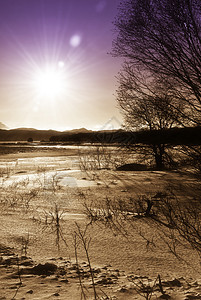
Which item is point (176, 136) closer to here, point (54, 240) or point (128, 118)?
point (128, 118)

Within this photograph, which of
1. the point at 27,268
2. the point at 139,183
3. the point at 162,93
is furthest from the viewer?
the point at 139,183

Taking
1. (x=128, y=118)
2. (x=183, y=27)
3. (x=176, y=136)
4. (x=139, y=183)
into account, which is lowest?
(x=139, y=183)

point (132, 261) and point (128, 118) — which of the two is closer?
point (132, 261)

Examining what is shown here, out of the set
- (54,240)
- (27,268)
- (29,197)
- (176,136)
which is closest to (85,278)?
(27,268)

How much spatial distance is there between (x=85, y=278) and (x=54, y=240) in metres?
0.93

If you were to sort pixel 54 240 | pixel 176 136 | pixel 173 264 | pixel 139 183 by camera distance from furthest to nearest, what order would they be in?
pixel 139 183 < pixel 176 136 < pixel 54 240 < pixel 173 264

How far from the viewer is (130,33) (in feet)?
15.8

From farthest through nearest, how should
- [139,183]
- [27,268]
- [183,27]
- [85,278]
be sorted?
1. [139,183]
2. [183,27]
3. [27,268]
4. [85,278]

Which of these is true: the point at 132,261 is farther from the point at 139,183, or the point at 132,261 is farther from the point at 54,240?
the point at 139,183

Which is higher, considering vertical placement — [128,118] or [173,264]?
[128,118]

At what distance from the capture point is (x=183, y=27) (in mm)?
4242

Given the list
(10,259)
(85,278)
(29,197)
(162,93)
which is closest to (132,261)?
(85,278)

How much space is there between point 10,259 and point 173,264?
144 cm

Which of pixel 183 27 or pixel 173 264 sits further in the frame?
pixel 183 27
